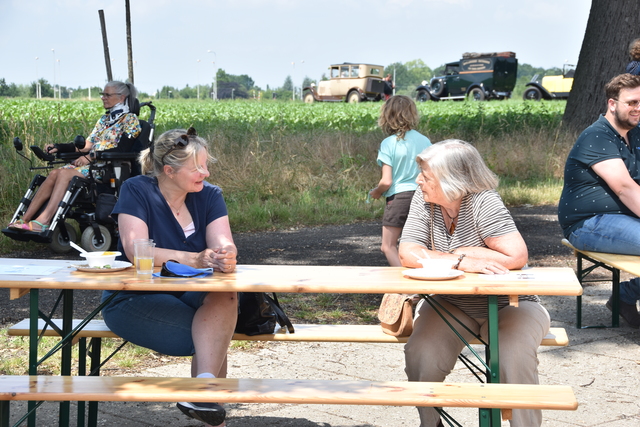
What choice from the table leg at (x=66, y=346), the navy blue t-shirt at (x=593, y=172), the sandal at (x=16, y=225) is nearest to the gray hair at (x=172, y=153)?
the table leg at (x=66, y=346)

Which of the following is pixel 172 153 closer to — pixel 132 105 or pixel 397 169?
pixel 397 169

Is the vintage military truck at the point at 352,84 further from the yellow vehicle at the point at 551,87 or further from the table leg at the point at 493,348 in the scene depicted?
the table leg at the point at 493,348

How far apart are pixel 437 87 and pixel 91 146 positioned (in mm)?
39625

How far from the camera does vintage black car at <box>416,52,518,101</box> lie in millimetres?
45062

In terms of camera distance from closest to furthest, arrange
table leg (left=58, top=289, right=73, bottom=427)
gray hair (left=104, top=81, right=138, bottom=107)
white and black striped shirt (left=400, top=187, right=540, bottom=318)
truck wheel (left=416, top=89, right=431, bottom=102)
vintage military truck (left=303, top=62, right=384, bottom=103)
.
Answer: table leg (left=58, top=289, right=73, bottom=427) < white and black striped shirt (left=400, top=187, right=540, bottom=318) < gray hair (left=104, top=81, right=138, bottom=107) < truck wheel (left=416, top=89, right=431, bottom=102) < vintage military truck (left=303, top=62, right=384, bottom=103)

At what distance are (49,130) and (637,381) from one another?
27.8ft

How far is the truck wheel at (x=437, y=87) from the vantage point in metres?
45.4

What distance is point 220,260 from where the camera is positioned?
329 cm

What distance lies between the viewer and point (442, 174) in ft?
11.1

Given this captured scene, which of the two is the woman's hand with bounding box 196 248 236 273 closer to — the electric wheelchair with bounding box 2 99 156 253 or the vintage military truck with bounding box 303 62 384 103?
the electric wheelchair with bounding box 2 99 156 253

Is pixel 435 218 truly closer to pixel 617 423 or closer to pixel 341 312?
pixel 617 423

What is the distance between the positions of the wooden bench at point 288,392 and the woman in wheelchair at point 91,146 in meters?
4.90

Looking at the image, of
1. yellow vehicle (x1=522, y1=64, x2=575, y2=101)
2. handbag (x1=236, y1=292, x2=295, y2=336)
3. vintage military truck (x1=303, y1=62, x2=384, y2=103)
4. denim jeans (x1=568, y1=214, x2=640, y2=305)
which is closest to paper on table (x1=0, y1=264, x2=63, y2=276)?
handbag (x1=236, y1=292, x2=295, y2=336)

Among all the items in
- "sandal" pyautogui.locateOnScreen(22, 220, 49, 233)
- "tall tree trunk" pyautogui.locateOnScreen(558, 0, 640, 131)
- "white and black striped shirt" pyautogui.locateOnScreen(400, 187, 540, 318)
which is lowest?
"sandal" pyautogui.locateOnScreen(22, 220, 49, 233)
